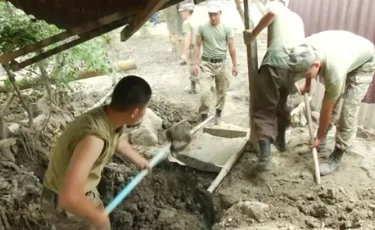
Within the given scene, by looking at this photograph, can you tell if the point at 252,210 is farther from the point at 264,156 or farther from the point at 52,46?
the point at 52,46

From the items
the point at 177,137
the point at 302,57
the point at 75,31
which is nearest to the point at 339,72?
the point at 302,57

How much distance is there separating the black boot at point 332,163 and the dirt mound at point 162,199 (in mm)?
1337

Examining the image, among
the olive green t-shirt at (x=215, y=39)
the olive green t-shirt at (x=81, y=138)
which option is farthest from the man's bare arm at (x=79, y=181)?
the olive green t-shirt at (x=215, y=39)

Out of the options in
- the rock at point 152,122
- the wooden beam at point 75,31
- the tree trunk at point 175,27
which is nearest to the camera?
the wooden beam at point 75,31

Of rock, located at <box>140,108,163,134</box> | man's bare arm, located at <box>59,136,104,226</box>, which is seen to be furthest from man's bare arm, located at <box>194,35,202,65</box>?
man's bare arm, located at <box>59,136,104,226</box>

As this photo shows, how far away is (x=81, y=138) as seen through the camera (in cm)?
287

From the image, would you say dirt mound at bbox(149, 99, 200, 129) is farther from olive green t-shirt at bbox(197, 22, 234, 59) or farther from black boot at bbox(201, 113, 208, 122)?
olive green t-shirt at bbox(197, 22, 234, 59)

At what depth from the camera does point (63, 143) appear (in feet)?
10.0

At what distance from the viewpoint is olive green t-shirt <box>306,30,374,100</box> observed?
4359 mm

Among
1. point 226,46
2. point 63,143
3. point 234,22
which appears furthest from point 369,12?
point 234,22

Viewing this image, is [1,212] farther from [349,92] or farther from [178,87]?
[178,87]

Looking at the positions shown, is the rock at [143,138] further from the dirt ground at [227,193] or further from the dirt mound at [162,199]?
the dirt mound at [162,199]

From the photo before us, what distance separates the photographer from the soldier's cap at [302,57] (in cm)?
435

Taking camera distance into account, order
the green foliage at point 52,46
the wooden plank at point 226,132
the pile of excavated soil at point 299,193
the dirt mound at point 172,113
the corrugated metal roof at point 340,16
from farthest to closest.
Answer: the dirt mound at point 172,113 < the wooden plank at point 226,132 < the corrugated metal roof at point 340,16 < the green foliage at point 52,46 < the pile of excavated soil at point 299,193
